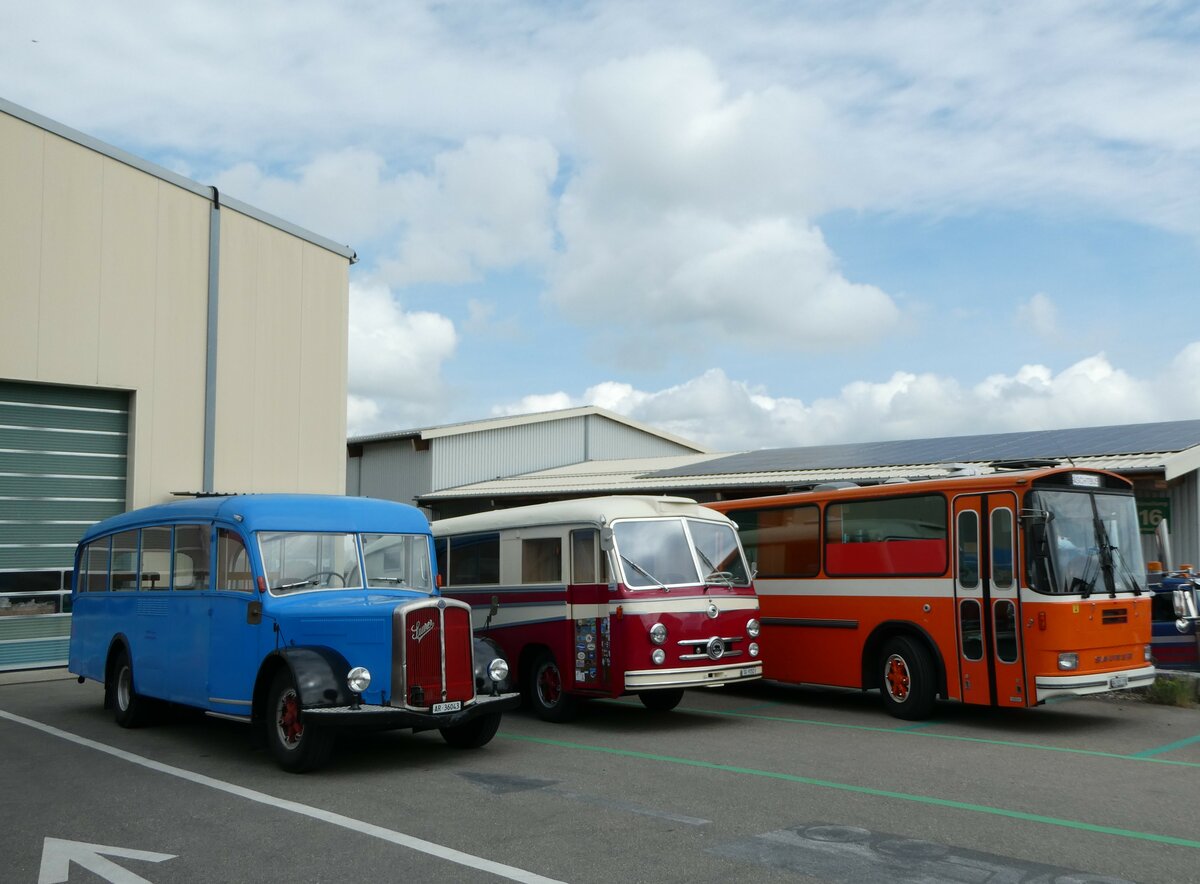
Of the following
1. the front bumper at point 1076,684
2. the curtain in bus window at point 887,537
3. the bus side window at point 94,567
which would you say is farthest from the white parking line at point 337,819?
the curtain in bus window at point 887,537

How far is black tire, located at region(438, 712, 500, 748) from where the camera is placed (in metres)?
10.6

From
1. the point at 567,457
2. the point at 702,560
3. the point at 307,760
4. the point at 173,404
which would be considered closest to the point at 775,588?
the point at 702,560

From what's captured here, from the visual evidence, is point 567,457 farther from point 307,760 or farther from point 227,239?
point 307,760

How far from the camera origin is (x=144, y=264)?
2020 cm

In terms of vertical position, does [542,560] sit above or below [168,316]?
below

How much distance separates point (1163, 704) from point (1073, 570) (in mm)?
3335

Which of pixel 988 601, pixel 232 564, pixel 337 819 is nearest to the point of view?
pixel 337 819

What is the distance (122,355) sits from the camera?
19.8 meters

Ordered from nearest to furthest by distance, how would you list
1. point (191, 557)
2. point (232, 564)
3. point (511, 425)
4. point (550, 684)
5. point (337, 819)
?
point (337, 819)
point (232, 564)
point (191, 557)
point (550, 684)
point (511, 425)

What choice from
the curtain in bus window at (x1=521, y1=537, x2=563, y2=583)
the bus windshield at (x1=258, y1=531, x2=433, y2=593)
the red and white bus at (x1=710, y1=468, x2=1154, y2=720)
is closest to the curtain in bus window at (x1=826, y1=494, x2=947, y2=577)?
the red and white bus at (x1=710, y1=468, x2=1154, y2=720)

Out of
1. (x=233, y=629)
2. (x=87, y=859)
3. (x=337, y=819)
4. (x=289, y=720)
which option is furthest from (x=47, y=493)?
(x=87, y=859)

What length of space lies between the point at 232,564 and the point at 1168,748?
900cm

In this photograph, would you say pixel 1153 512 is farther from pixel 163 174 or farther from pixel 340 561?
pixel 163 174

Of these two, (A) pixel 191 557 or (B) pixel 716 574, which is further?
(B) pixel 716 574
